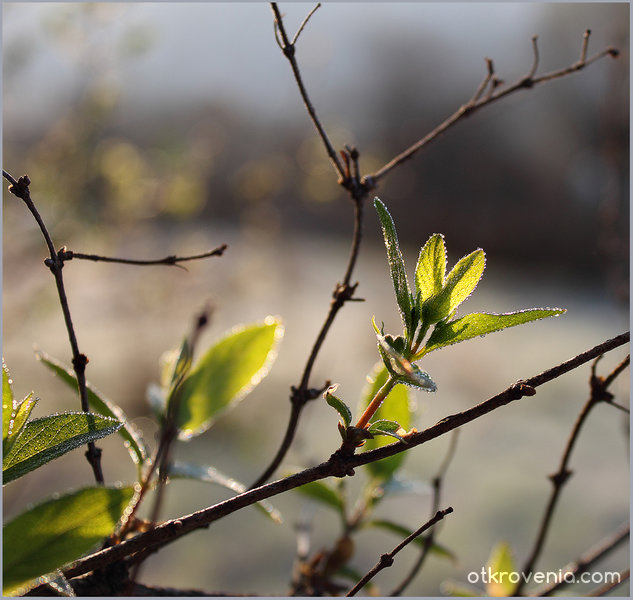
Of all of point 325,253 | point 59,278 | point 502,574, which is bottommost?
point 502,574

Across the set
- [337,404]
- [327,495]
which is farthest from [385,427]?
[327,495]

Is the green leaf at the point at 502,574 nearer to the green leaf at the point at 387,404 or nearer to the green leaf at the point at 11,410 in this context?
the green leaf at the point at 387,404

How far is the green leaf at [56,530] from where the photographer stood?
0.40 ft

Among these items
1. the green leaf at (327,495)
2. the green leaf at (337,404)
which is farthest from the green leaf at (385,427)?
the green leaf at (327,495)

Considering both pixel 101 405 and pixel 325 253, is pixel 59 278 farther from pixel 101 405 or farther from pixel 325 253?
pixel 325 253

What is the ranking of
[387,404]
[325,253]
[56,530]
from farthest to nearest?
[325,253] < [387,404] < [56,530]

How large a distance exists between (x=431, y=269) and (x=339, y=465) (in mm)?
52

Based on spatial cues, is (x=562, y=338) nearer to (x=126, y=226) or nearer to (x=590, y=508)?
(x=590, y=508)

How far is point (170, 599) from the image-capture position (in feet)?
0.56

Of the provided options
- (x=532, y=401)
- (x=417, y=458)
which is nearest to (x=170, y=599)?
(x=417, y=458)

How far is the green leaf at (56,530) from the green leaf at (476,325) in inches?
2.9

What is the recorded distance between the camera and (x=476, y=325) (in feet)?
0.46

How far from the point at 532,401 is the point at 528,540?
452mm

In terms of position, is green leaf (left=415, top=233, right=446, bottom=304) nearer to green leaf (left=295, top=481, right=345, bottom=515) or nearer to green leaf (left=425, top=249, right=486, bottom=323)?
green leaf (left=425, top=249, right=486, bottom=323)
